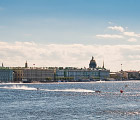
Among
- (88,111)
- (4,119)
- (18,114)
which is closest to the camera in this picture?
(4,119)

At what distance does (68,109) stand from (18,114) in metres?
10.5

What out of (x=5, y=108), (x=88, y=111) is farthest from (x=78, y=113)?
(x=5, y=108)

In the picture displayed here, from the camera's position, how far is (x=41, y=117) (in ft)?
208

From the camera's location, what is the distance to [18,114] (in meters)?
66.2

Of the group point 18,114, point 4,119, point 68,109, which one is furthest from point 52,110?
point 4,119

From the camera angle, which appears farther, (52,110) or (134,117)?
(52,110)

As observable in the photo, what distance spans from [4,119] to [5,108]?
1466 cm

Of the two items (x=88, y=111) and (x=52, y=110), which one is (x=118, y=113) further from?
(x=52, y=110)

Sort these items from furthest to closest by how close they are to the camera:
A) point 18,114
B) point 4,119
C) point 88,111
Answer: point 88,111 → point 18,114 → point 4,119

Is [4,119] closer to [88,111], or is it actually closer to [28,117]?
[28,117]

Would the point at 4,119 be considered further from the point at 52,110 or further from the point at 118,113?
the point at 118,113

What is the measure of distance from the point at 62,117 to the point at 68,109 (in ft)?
34.3

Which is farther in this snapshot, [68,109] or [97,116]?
[68,109]

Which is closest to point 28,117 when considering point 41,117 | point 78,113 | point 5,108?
point 41,117
